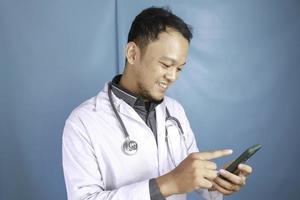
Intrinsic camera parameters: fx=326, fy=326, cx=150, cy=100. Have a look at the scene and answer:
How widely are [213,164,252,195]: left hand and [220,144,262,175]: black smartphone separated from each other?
1 centimetres

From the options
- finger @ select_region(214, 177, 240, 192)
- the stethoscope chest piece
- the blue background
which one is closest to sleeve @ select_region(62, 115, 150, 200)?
the stethoscope chest piece

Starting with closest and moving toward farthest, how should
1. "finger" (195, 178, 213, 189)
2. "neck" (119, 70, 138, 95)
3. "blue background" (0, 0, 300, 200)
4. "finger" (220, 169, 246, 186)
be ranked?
"finger" (195, 178, 213, 189), "finger" (220, 169, 246, 186), "neck" (119, 70, 138, 95), "blue background" (0, 0, 300, 200)

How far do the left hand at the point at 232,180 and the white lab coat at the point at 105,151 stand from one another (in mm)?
194

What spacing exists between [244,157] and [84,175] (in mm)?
461

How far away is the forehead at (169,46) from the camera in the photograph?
1.07 metres

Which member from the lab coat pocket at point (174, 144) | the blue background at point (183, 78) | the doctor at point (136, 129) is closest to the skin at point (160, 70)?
the doctor at point (136, 129)

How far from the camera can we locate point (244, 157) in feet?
2.92

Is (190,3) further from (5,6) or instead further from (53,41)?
(5,6)

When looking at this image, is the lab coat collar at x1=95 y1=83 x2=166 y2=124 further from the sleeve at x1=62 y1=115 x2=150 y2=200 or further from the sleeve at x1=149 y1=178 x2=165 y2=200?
the sleeve at x1=149 y1=178 x2=165 y2=200

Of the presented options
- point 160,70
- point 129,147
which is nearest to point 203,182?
point 129,147

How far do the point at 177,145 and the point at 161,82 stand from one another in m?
0.23

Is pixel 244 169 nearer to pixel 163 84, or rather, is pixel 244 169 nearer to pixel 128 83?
pixel 163 84

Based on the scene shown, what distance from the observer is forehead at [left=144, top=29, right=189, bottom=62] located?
1.07 meters

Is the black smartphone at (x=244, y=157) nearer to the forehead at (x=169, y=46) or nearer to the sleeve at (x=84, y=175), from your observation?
the sleeve at (x=84, y=175)
